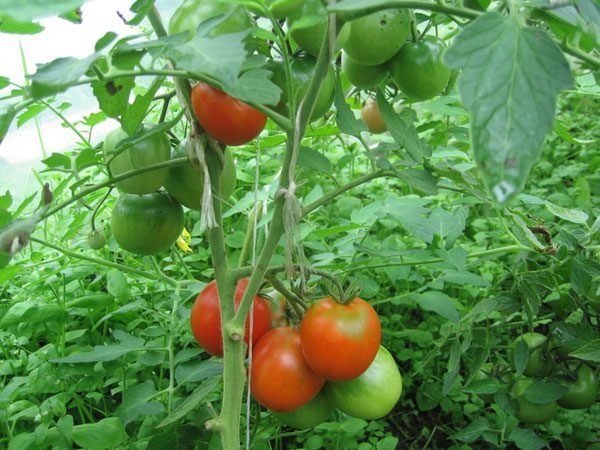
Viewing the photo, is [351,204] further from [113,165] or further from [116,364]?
[113,165]

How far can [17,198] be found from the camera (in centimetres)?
214

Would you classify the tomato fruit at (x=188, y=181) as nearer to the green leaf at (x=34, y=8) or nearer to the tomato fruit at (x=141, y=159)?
the tomato fruit at (x=141, y=159)

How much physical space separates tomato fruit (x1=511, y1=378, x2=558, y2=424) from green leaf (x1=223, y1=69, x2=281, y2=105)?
0.84 meters

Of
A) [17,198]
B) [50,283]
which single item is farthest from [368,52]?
[17,198]

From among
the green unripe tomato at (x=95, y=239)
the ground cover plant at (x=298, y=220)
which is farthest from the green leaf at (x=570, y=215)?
the green unripe tomato at (x=95, y=239)

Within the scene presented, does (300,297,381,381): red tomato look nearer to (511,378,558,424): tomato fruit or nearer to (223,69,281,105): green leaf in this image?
(223,69,281,105): green leaf

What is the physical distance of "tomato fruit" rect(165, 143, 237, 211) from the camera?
76cm

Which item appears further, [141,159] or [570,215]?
[570,215]

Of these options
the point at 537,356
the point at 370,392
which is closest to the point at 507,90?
the point at 370,392

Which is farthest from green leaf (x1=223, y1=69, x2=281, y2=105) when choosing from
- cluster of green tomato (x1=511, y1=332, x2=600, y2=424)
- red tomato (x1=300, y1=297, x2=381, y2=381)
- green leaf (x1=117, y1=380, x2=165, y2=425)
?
cluster of green tomato (x1=511, y1=332, x2=600, y2=424)

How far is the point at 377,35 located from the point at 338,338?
36 cm

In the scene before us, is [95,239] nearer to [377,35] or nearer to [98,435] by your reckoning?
[98,435]

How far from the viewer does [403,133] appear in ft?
2.36

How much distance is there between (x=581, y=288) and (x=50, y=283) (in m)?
0.95
